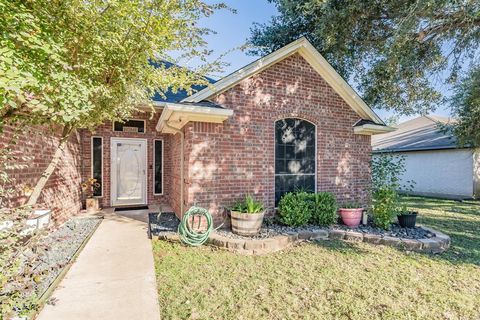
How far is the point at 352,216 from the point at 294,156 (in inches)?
82.6

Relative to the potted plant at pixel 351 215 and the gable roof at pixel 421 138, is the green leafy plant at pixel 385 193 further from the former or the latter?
the gable roof at pixel 421 138

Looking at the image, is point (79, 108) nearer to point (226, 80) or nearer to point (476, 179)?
point (226, 80)

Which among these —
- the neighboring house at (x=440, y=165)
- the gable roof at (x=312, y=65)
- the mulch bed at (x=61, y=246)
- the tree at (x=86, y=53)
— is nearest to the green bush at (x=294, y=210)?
the gable roof at (x=312, y=65)

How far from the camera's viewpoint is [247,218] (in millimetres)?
5715

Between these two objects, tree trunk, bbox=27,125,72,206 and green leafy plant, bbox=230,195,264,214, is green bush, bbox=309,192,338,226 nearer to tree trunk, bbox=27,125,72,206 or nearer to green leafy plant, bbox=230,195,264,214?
green leafy plant, bbox=230,195,264,214

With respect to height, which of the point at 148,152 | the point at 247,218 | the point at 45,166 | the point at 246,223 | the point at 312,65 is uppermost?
the point at 312,65

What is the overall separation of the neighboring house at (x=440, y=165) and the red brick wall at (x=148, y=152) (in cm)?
983

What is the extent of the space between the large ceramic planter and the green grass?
0.82 meters

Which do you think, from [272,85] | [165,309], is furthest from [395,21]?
[165,309]

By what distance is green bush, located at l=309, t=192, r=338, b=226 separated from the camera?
6660mm

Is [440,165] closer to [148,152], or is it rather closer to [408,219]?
[408,219]

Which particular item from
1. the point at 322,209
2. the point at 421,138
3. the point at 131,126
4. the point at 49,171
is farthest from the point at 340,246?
the point at 421,138

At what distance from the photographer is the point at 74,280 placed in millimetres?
3785

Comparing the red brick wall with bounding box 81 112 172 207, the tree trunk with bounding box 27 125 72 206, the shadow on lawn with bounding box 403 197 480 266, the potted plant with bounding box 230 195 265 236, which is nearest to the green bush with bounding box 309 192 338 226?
the potted plant with bounding box 230 195 265 236
